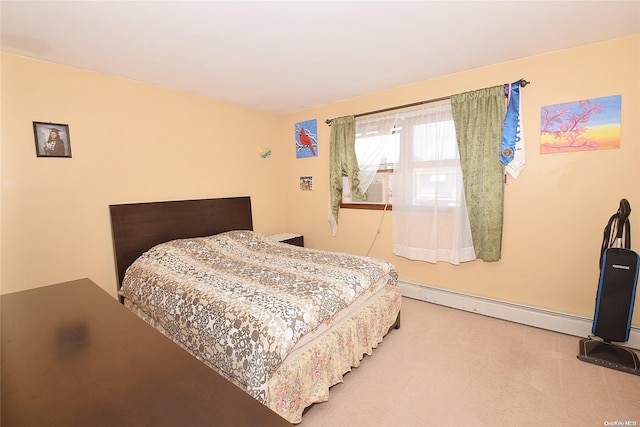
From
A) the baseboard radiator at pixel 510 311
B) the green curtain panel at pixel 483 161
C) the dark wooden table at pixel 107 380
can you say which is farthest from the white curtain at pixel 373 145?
the dark wooden table at pixel 107 380

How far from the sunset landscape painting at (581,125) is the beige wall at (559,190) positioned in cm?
5

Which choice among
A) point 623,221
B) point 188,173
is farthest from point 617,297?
point 188,173

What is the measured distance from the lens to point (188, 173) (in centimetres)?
328

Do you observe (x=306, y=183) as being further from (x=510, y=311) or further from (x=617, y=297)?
(x=617, y=297)

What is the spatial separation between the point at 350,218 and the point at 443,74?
1944 mm

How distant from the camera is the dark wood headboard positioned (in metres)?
2.75

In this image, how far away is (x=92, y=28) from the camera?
6.34 feet

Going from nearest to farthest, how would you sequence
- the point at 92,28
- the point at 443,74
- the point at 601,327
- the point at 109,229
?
the point at 92,28, the point at 601,327, the point at 109,229, the point at 443,74

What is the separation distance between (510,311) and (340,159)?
8.12 feet

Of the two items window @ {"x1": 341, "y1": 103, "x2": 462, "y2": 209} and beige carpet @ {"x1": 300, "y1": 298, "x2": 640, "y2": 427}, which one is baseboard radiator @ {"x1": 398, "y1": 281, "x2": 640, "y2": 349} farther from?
window @ {"x1": 341, "y1": 103, "x2": 462, "y2": 209}

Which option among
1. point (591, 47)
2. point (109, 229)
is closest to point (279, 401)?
point (109, 229)

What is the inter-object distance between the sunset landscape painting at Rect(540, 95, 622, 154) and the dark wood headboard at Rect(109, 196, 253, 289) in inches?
132

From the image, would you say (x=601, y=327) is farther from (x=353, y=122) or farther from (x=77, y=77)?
(x=77, y=77)

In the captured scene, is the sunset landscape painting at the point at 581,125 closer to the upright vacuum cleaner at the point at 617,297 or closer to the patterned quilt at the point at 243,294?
the upright vacuum cleaner at the point at 617,297
